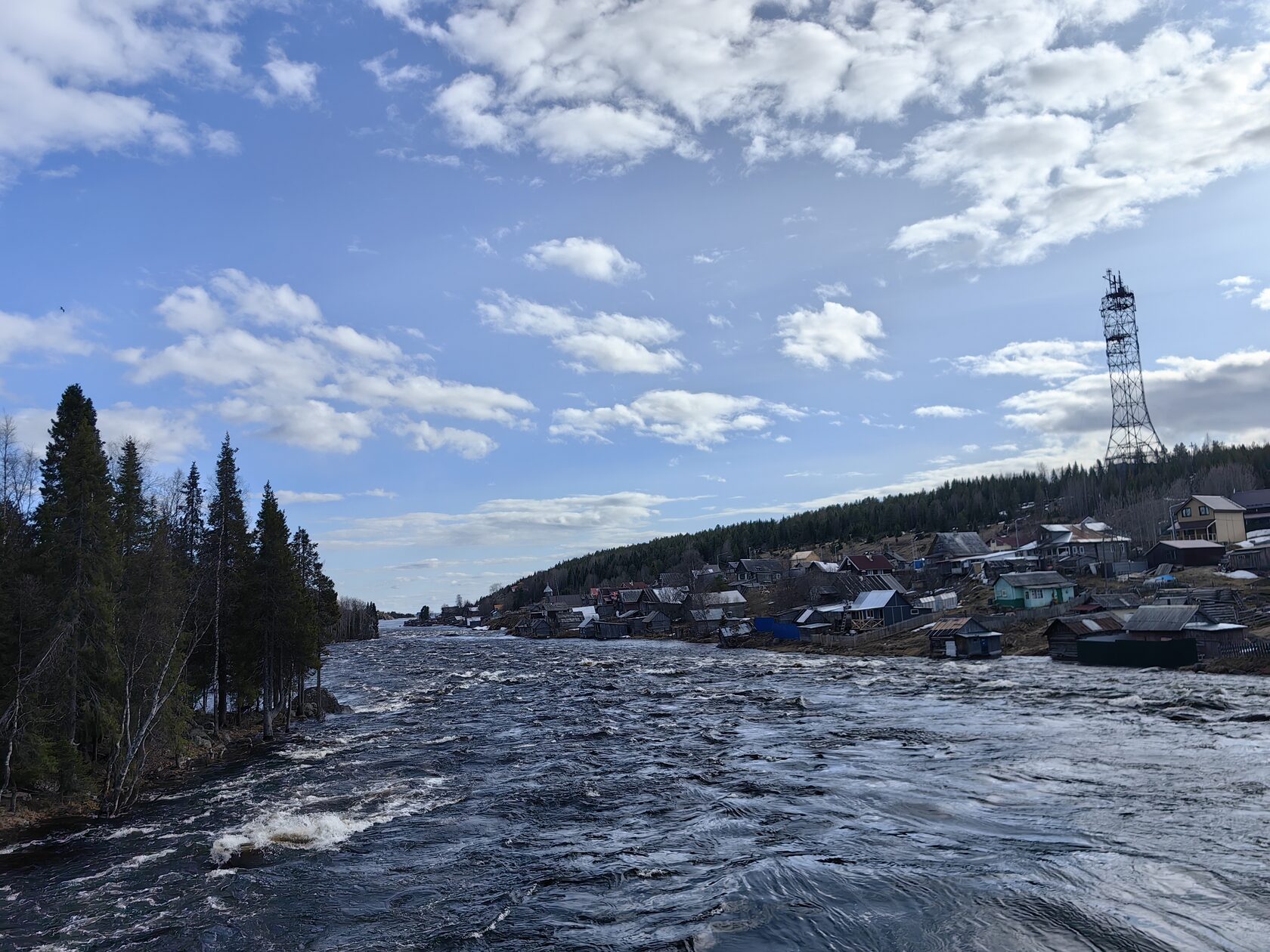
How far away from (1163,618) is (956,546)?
85.7 m

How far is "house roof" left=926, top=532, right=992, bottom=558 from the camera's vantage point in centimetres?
13975

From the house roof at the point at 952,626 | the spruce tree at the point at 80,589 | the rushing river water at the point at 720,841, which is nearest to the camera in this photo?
the rushing river water at the point at 720,841

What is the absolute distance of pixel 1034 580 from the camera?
88.8 meters

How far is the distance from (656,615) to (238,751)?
113254mm

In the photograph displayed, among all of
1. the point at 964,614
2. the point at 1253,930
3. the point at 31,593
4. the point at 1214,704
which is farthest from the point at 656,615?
the point at 1253,930

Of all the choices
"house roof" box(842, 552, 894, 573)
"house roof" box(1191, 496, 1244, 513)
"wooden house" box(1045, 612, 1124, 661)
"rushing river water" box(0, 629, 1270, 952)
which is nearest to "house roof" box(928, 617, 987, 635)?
"wooden house" box(1045, 612, 1124, 661)

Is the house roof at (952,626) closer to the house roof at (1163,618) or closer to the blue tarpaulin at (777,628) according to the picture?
the house roof at (1163,618)

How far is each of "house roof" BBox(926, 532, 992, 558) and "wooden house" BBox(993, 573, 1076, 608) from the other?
48.8m

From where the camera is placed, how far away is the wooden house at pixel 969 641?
7169 centimetres

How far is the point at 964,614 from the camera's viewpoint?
91.2 metres

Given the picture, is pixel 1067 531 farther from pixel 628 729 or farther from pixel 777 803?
pixel 777 803

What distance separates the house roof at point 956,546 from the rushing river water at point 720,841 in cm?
9649

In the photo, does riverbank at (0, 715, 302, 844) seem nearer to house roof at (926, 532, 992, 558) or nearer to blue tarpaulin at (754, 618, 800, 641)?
blue tarpaulin at (754, 618, 800, 641)

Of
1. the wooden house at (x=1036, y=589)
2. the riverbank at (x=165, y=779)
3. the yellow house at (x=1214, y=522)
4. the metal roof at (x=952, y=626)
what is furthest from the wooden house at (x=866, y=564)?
the riverbank at (x=165, y=779)
